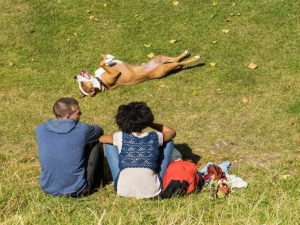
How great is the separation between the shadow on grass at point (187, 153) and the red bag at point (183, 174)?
108 centimetres

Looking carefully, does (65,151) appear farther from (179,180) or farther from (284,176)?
(284,176)

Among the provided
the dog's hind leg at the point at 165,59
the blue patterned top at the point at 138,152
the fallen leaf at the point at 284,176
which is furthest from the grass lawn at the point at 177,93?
the blue patterned top at the point at 138,152

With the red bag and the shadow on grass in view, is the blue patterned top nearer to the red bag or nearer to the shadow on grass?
the red bag

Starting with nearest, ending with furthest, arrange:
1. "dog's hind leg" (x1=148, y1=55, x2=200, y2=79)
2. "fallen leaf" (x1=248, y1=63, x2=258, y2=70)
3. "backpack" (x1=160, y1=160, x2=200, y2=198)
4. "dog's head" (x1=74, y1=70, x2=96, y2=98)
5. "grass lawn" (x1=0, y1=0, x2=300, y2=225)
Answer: "grass lawn" (x1=0, y1=0, x2=300, y2=225) < "backpack" (x1=160, y1=160, x2=200, y2=198) < "dog's head" (x1=74, y1=70, x2=96, y2=98) < "dog's hind leg" (x1=148, y1=55, x2=200, y2=79) < "fallen leaf" (x1=248, y1=63, x2=258, y2=70)

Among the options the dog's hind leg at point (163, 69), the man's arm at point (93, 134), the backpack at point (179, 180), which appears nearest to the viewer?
the backpack at point (179, 180)

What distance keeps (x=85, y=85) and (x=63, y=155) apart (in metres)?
3.23

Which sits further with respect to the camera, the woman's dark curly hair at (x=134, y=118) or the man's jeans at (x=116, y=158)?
the man's jeans at (x=116, y=158)

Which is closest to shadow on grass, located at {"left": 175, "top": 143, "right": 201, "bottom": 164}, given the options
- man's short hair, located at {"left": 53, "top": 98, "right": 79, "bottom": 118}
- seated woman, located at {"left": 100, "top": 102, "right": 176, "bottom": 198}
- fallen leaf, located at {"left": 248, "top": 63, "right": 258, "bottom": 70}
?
seated woman, located at {"left": 100, "top": 102, "right": 176, "bottom": 198}

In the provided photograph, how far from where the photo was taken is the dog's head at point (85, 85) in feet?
31.4

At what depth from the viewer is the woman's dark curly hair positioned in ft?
21.2

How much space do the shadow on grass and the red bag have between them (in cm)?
108

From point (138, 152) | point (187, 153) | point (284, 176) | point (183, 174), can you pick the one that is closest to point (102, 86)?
point (187, 153)

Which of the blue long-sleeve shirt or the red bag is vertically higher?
the blue long-sleeve shirt

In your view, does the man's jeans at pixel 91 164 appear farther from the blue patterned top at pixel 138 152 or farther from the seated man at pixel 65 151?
the blue patterned top at pixel 138 152
